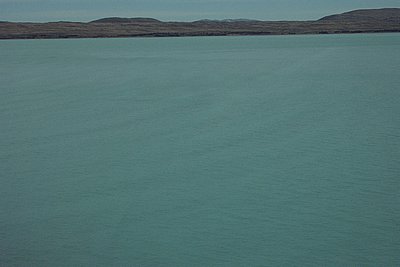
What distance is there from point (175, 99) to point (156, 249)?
26.2 feet

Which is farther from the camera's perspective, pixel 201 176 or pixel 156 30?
pixel 156 30

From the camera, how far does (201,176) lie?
7.57m

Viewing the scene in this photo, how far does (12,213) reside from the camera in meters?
6.35

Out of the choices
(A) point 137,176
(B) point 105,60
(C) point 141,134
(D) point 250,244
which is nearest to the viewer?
(D) point 250,244

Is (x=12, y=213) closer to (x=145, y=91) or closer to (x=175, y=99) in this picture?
(x=175, y=99)

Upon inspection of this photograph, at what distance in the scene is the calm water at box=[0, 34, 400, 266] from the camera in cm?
553

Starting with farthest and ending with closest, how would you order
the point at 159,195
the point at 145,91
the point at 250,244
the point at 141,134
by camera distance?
the point at 145,91, the point at 141,134, the point at 159,195, the point at 250,244

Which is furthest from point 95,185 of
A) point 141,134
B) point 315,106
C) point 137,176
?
point 315,106

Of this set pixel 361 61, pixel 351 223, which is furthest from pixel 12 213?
pixel 361 61

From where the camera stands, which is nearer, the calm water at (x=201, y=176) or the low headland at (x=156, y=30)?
the calm water at (x=201, y=176)

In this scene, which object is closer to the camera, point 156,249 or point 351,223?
point 156,249

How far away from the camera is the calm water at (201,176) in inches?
218

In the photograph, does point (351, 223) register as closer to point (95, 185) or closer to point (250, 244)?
point (250, 244)

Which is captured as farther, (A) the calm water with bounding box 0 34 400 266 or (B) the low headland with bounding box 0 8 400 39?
(B) the low headland with bounding box 0 8 400 39
